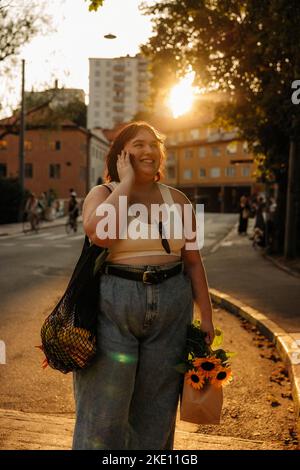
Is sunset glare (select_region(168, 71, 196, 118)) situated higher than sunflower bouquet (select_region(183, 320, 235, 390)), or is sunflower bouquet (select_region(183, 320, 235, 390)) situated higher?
sunset glare (select_region(168, 71, 196, 118))

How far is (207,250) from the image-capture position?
64.2 ft

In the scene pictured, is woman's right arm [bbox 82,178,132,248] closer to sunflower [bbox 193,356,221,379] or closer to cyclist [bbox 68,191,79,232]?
sunflower [bbox 193,356,221,379]

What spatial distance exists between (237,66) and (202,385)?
15139 mm

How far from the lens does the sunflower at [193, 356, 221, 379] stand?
2.57 meters

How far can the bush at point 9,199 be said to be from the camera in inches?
1292

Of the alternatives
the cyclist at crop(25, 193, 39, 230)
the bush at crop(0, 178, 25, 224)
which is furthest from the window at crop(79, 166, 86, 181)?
the cyclist at crop(25, 193, 39, 230)

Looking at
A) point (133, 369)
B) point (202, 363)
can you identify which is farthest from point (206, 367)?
point (133, 369)

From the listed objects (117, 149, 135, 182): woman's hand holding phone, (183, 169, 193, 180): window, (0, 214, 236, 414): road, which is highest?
(183, 169, 193, 180): window

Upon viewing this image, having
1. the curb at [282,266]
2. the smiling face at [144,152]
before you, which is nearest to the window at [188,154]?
the curb at [282,266]

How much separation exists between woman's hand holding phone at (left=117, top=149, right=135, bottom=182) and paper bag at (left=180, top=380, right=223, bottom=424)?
92cm

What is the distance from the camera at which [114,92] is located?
13725 cm

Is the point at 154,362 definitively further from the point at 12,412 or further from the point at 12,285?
the point at 12,285

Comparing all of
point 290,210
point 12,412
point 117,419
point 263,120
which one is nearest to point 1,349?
point 12,412

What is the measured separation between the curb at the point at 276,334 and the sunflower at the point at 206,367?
2.00m
